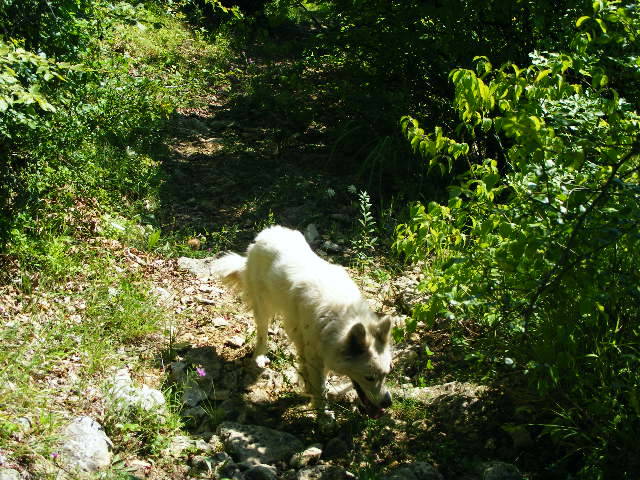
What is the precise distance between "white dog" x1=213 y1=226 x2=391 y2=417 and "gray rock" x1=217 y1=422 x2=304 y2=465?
18.5 inches

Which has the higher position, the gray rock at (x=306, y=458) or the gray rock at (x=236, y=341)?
the gray rock at (x=306, y=458)

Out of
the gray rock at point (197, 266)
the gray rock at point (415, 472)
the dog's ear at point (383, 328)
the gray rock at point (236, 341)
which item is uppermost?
the dog's ear at point (383, 328)

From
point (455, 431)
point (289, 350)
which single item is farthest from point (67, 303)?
point (455, 431)

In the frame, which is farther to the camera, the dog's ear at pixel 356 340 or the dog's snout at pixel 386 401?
the dog's snout at pixel 386 401

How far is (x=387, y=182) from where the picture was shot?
8328 millimetres

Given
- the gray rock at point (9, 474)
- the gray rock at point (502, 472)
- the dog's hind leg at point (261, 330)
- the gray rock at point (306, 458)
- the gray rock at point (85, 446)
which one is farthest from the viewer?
the dog's hind leg at point (261, 330)

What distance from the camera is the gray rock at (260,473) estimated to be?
3842mm

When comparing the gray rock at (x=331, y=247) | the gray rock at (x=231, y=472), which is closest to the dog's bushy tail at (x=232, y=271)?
the gray rock at (x=331, y=247)

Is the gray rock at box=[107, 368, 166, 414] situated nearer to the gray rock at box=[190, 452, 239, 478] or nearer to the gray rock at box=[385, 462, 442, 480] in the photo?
the gray rock at box=[190, 452, 239, 478]

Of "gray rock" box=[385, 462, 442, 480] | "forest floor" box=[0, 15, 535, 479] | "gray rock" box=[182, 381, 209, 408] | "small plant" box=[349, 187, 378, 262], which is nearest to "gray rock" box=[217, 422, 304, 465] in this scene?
"forest floor" box=[0, 15, 535, 479]

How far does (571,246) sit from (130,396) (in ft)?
10.6

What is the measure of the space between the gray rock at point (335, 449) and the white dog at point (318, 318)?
330 millimetres

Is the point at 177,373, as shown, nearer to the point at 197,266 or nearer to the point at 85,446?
the point at 85,446

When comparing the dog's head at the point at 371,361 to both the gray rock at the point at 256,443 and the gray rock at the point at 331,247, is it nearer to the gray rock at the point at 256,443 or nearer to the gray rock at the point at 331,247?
the gray rock at the point at 256,443
